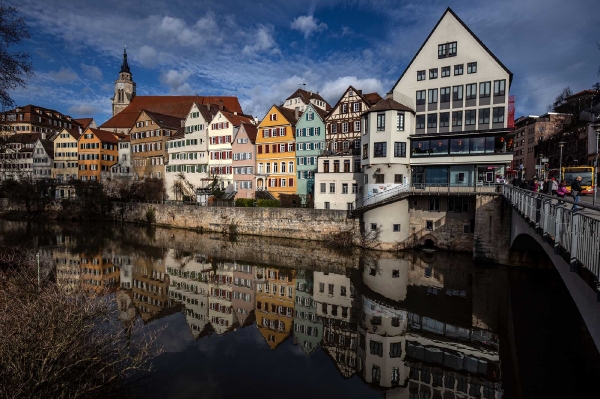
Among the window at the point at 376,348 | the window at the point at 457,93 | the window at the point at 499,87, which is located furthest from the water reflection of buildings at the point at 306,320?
the window at the point at 499,87

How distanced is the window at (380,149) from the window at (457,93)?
6557 mm

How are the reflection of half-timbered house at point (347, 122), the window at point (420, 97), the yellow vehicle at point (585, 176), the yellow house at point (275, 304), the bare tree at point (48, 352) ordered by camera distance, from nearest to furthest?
the bare tree at point (48, 352) < the yellow house at point (275, 304) < the yellow vehicle at point (585, 176) < the window at point (420, 97) < the reflection of half-timbered house at point (347, 122)

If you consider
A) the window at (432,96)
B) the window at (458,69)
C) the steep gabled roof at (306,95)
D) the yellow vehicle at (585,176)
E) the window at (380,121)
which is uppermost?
the steep gabled roof at (306,95)

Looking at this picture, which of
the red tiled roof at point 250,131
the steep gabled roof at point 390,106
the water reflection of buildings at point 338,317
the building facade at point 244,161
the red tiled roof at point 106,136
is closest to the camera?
the water reflection of buildings at point 338,317

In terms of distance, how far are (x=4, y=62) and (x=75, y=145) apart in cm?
6200

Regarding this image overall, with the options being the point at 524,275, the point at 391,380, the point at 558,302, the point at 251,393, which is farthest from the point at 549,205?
the point at 524,275

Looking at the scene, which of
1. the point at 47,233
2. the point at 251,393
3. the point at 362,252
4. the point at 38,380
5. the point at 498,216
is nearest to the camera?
the point at 38,380

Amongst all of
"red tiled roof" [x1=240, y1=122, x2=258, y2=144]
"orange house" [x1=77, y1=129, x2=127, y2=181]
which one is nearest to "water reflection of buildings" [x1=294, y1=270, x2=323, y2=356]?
"red tiled roof" [x1=240, y1=122, x2=258, y2=144]

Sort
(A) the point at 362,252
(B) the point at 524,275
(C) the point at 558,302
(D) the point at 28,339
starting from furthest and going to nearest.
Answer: (A) the point at 362,252, (B) the point at 524,275, (C) the point at 558,302, (D) the point at 28,339

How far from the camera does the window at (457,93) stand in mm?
28734

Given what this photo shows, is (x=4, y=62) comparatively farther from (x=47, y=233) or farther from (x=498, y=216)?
(x=47, y=233)

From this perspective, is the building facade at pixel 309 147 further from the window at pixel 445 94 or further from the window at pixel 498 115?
the window at pixel 498 115

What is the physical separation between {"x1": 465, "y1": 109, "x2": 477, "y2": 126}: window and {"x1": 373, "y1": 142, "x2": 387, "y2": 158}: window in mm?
6555

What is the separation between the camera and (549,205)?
966cm
